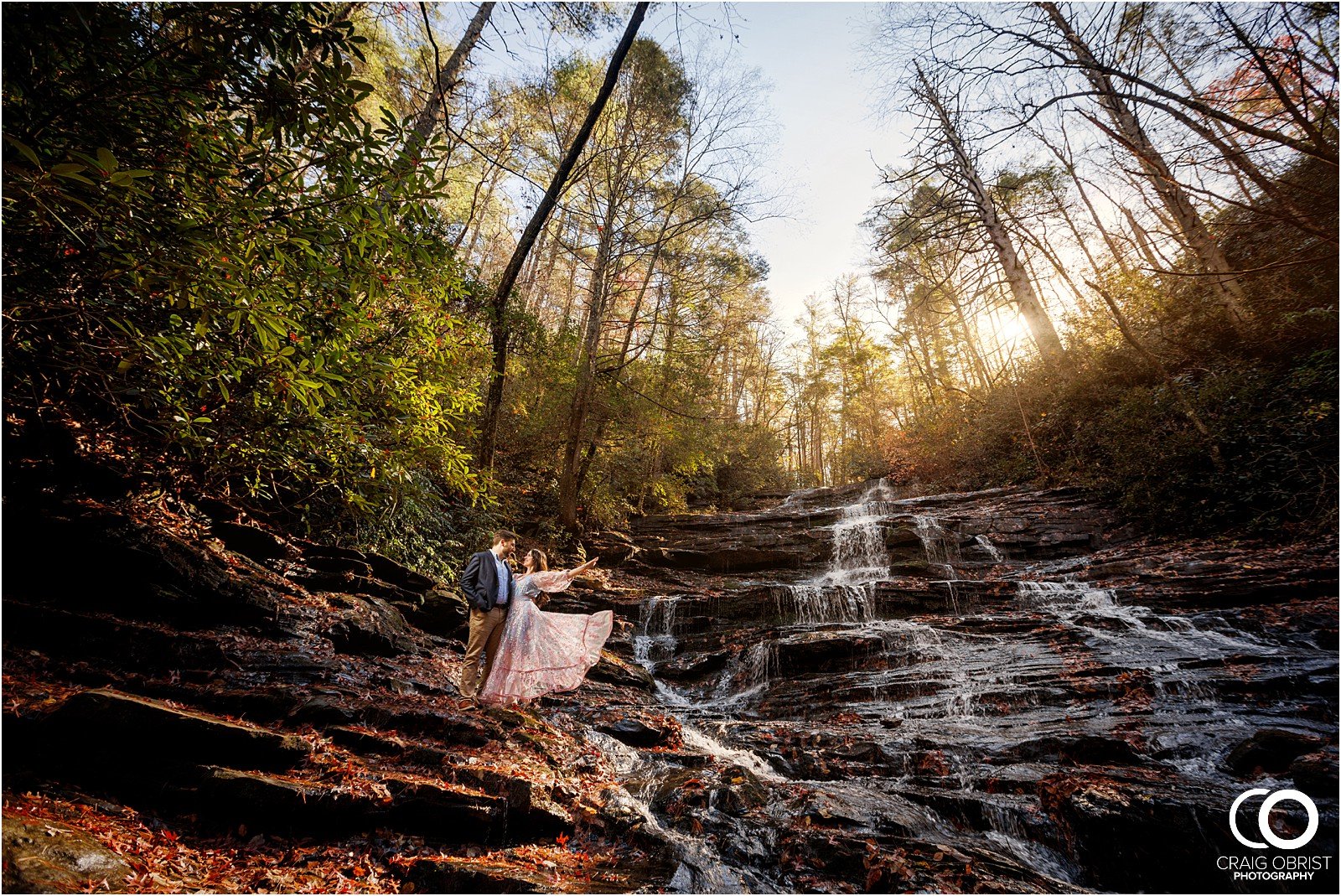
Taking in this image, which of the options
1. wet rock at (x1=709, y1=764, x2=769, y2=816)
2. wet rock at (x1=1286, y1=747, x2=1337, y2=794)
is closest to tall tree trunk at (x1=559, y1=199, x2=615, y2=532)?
wet rock at (x1=709, y1=764, x2=769, y2=816)

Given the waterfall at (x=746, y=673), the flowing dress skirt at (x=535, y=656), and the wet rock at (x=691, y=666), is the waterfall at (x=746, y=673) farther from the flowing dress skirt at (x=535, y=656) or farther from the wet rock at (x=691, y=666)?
the flowing dress skirt at (x=535, y=656)

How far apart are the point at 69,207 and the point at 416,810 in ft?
14.0

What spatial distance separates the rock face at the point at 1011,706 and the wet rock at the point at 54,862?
9.76ft

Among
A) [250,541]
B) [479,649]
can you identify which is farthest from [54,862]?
[250,541]

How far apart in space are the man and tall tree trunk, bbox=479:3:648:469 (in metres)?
3.26

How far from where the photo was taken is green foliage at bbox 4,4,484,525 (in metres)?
2.65

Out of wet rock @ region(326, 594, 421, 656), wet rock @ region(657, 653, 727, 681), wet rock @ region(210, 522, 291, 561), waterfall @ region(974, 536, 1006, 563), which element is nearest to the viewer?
wet rock @ region(326, 594, 421, 656)

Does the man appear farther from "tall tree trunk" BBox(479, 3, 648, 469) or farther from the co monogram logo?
the co monogram logo

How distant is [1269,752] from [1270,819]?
35.0 inches

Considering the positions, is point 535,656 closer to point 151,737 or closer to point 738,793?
point 738,793

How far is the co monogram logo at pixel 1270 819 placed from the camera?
128 inches

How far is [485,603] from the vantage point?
4715 millimetres

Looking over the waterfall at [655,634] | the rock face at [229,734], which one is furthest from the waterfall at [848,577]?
the rock face at [229,734]

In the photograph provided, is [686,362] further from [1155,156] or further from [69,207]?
[69,207]
